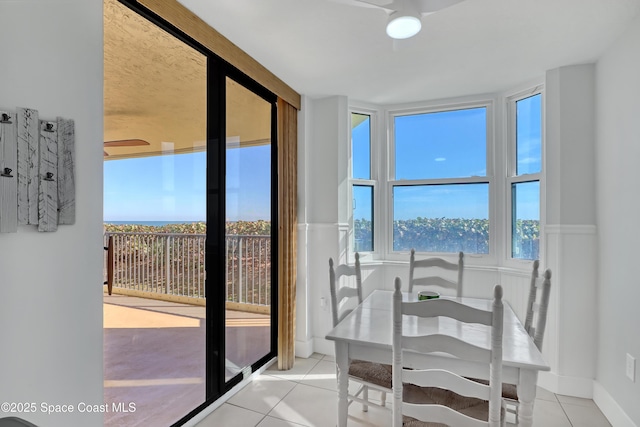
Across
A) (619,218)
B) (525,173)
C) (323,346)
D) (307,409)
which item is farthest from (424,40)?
(323,346)

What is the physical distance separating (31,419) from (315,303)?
2.29 m

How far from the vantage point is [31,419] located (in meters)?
1.13

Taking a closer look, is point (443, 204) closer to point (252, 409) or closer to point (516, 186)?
point (516, 186)

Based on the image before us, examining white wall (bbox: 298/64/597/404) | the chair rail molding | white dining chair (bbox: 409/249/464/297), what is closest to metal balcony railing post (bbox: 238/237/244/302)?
white dining chair (bbox: 409/249/464/297)

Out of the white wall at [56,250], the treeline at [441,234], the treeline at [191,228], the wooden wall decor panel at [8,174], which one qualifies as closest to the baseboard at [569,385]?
the treeline at [441,234]

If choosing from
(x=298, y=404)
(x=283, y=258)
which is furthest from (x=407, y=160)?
(x=298, y=404)

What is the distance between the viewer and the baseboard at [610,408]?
1.98 m

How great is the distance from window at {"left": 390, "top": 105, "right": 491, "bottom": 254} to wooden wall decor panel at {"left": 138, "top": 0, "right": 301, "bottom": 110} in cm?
141

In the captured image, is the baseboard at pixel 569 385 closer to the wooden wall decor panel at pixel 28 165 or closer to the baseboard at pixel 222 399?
the baseboard at pixel 222 399

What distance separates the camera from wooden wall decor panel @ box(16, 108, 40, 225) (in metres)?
1.12

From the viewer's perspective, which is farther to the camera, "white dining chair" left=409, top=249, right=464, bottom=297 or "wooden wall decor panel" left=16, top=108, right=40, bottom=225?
"white dining chair" left=409, top=249, right=464, bottom=297

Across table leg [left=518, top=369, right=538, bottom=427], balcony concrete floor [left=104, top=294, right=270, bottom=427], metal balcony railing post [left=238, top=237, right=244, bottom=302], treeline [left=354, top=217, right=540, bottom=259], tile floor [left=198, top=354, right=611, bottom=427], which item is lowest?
tile floor [left=198, top=354, right=611, bottom=427]

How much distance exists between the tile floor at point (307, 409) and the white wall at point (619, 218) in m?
0.22

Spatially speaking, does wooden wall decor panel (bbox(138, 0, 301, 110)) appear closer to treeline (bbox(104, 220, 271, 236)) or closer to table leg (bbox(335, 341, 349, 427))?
treeline (bbox(104, 220, 271, 236))
